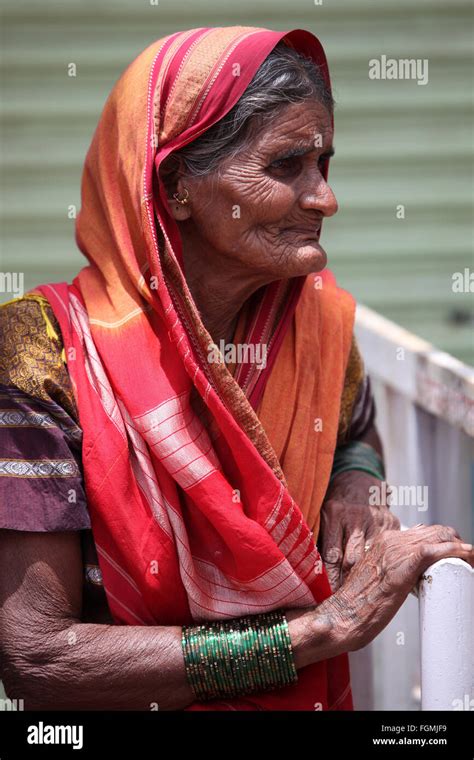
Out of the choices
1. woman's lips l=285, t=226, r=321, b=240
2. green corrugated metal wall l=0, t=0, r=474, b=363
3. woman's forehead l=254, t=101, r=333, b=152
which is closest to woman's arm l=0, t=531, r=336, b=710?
woman's lips l=285, t=226, r=321, b=240

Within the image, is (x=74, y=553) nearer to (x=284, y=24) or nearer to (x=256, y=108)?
(x=256, y=108)

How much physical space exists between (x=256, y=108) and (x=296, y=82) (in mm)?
133

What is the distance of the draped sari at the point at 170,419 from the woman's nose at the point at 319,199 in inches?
11.5

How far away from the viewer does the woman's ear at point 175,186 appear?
8.57 ft

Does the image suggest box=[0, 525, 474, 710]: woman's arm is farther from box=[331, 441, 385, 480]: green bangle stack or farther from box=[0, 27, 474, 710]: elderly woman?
box=[331, 441, 385, 480]: green bangle stack

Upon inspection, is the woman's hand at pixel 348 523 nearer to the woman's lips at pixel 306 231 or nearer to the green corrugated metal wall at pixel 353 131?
the woman's lips at pixel 306 231

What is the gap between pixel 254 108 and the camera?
8.30 ft

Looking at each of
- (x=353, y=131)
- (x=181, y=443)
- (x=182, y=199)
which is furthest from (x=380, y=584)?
(x=353, y=131)

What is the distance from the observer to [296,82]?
258 centimetres

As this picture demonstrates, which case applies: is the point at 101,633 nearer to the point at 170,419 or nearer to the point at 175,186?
the point at 170,419

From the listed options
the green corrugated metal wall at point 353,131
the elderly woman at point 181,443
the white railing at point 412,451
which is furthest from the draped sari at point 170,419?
the green corrugated metal wall at point 353,131

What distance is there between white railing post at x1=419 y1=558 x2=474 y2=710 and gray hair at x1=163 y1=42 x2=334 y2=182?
1.10 m

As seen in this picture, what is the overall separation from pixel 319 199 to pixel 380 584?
0.93 metres
